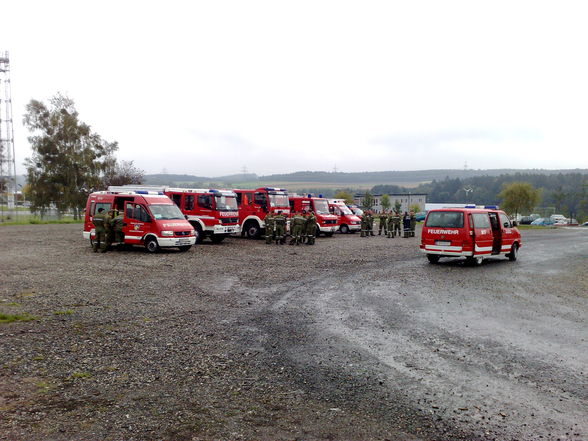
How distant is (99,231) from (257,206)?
29.6ft

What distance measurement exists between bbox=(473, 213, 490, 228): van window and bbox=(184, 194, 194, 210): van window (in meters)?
12.4

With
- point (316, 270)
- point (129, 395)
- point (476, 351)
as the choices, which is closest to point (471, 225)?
point (316, 270)

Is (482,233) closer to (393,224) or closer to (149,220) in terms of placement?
(149,220)

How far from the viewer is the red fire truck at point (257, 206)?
24297 mm

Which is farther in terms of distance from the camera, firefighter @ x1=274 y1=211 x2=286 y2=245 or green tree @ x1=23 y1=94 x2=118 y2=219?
green tree @ x1=23 y1=94 x2=118 y2=219

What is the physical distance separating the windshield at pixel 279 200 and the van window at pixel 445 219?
10.8m

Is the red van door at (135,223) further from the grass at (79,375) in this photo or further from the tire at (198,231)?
the grass at (79,375)

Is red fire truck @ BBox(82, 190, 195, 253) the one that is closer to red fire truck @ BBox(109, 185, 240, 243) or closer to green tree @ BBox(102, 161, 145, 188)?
red fire truck @ BBox(109, 185, 240, 243)

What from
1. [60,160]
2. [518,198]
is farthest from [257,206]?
[518,198]

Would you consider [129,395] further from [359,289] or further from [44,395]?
[359,289]

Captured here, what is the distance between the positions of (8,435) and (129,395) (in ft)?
3.65

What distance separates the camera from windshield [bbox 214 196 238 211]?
21.4 m

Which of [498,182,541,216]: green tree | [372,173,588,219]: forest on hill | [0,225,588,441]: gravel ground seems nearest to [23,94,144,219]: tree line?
[0,225,588,441]: gravel ground

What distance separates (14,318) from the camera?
754cm
